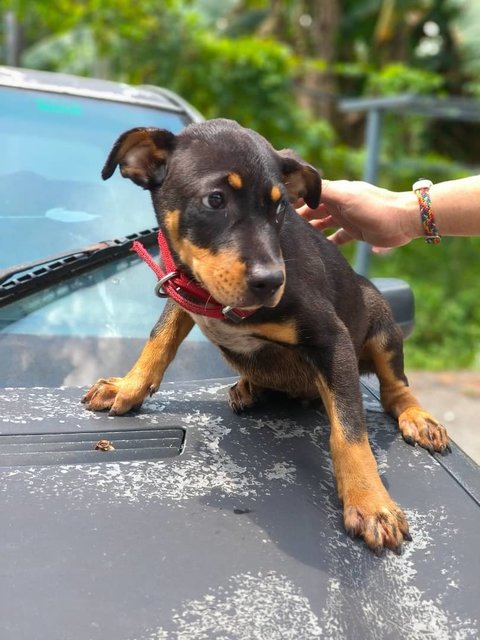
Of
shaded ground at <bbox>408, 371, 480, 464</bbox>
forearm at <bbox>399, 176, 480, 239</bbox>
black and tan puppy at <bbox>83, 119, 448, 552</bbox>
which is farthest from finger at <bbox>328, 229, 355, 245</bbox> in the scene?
shaded ground at <bbox>408, 371, 480, 464</bbox>

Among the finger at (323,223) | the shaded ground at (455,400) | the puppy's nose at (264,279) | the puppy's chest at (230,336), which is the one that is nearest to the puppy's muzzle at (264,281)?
the puppy's nose at (264,279)

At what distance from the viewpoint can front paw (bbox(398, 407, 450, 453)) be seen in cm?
225

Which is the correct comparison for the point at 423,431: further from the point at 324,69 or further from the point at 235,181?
the point at 324,69

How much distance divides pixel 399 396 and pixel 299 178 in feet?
2.60

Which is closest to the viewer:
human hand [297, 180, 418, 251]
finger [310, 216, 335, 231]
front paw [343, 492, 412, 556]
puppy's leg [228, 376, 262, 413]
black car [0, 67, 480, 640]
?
black car [0, 67, 480, 640]

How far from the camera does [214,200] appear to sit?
2.13 metres

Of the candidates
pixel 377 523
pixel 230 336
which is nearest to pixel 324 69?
pixel 230 336

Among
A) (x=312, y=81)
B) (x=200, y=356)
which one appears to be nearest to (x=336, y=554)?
(x=200, y=356)

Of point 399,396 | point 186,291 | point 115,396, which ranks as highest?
point 186,291

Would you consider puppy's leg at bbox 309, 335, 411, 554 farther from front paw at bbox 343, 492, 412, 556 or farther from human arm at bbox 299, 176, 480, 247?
human arm at bbox 299, 176, 480, 247

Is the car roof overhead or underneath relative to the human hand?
overhead

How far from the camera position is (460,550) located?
1.75m

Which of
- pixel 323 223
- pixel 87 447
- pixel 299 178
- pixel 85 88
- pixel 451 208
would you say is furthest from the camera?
pixel 85 88

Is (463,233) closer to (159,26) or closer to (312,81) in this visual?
(159,26)
